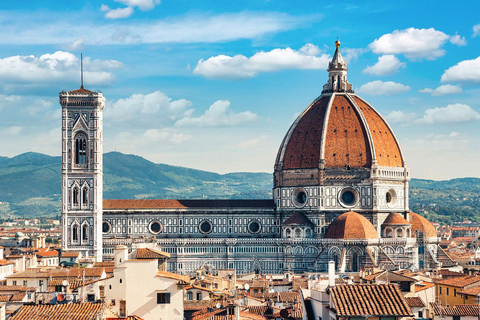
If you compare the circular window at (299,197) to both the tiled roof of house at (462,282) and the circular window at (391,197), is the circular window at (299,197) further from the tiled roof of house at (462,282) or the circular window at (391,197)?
the tiled roof of house at (462,282)

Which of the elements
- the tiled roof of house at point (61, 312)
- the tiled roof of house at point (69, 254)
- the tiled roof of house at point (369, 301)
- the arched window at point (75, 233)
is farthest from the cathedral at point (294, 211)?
the tiled roof of house at point (369, 301)

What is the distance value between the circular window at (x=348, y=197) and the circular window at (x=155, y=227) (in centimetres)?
2099

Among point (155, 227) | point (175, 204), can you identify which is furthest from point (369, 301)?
point (175, 204)

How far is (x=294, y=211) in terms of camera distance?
411 feet

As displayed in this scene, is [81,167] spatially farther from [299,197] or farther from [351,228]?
[351,228]

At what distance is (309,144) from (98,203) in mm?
25834

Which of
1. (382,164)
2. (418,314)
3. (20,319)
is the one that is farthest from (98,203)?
(20,319)

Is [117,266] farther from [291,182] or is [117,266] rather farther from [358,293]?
[291,182]

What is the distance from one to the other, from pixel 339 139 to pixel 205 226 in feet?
60.7

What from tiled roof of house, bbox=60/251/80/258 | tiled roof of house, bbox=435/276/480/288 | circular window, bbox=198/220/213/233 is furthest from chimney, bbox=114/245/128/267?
circular window, bbox=198/220/213/233

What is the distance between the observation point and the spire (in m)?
132

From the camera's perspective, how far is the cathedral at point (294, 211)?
11712 cm

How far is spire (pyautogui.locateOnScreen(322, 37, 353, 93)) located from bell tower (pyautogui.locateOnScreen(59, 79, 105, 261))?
29837 millimetres

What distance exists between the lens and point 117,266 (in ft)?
128
